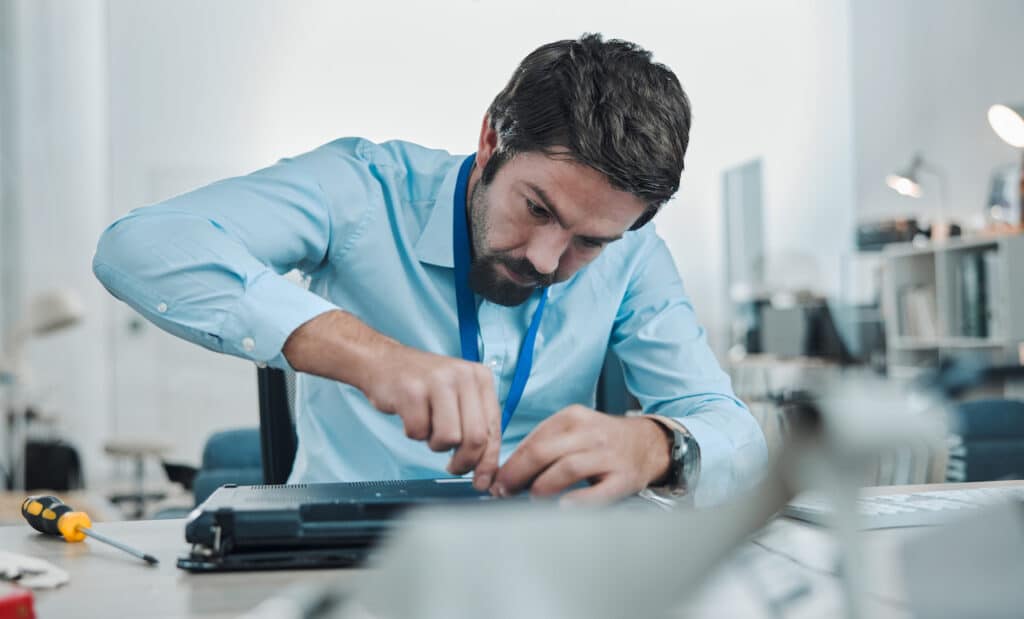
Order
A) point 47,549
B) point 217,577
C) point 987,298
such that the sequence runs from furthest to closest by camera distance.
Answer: point 987,298, point 47,549, point 217,577

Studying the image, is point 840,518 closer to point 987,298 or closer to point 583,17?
point 987,298

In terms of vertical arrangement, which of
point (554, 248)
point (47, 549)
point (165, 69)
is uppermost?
point (165, 69)

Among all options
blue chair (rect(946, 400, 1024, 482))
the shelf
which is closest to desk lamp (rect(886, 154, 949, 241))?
the shelf

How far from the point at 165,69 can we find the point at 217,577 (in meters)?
4.33

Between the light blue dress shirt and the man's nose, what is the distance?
0.14 meters

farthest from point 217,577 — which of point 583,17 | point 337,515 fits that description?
point 583,17

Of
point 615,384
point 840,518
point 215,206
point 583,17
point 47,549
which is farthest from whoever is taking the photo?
point 583,17

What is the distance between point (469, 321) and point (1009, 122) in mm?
2690

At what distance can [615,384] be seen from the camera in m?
1.47

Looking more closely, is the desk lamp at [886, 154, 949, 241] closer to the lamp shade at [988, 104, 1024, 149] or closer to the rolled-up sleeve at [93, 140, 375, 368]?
the lamp shade at [988, 104, 1024, 149]

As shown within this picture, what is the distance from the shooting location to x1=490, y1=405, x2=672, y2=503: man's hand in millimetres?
763

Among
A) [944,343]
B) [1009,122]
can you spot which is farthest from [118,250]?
[944,343]

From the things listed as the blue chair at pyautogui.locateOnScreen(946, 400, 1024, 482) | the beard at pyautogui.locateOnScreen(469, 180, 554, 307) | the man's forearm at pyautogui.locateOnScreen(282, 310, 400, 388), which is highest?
the beard at pyautogui.locateOnScreen(469, 180, 554, 307)

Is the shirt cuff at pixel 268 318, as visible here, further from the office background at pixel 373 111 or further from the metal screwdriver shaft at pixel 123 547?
the office background at pixel 373 111
